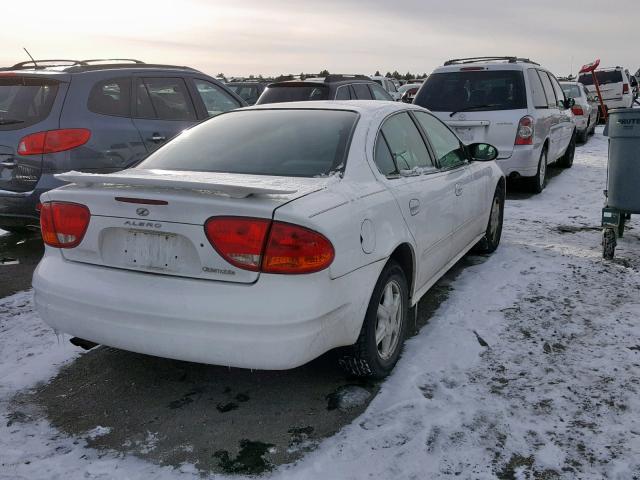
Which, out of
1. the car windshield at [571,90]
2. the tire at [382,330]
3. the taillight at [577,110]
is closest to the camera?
the tire at [382,330]

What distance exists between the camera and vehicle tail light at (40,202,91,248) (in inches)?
119

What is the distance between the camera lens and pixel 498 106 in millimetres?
8227

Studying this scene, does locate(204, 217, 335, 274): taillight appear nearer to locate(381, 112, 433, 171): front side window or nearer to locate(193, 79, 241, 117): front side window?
locate(381, 112, 433, 171): front side window

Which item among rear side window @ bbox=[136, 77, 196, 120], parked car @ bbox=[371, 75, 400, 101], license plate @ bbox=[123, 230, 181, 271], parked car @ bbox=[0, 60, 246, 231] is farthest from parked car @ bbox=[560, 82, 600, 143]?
license plate @ bbox=[123, 230, 181, 271]

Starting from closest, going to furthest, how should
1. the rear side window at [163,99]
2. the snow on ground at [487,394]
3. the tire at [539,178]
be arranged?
the snow on ground at [487,394]
the rear side window at [163,99]
the tire at [539,178]

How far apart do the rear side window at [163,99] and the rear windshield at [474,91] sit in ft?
11.2

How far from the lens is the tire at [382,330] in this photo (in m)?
3.19

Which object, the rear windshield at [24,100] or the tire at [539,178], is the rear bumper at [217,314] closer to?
the rear windshield at [24,100]

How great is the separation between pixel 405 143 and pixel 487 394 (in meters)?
1.68

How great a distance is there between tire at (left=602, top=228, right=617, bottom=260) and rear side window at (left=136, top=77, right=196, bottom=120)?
4.35 metres

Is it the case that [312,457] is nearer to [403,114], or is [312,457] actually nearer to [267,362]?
[267,362]

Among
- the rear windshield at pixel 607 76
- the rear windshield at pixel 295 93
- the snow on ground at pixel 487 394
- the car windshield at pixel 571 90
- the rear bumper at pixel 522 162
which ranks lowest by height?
the snow on ground at pixel 487 394

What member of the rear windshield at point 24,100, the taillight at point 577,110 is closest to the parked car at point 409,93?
the taillight at point 577,110

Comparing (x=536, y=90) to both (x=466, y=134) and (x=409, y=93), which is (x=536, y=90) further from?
(x=409, y=93)
